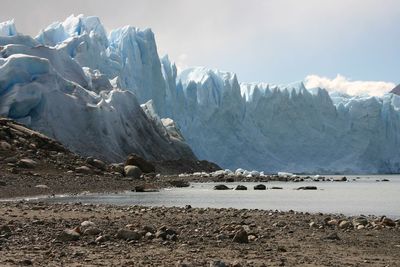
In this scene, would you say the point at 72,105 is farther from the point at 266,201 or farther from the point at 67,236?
the point at 67,236

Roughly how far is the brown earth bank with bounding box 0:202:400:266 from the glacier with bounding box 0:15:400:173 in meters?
42.3

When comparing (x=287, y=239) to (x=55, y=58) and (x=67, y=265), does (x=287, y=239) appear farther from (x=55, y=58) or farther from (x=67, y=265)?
(x=55, y=58)

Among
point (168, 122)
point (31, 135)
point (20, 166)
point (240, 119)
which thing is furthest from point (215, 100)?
point (20, 166)

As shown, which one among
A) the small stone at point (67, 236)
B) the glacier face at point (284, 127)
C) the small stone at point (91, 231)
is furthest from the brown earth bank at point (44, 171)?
the glacier face at point (284, 127)

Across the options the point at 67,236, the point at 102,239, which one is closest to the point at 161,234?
the point at 102,239

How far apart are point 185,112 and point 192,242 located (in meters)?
76.5

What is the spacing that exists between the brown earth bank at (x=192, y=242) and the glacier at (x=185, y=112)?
4230 centimetres

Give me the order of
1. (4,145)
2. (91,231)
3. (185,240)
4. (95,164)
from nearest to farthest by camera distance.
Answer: (185,240), (91,231), (4,145), (95,164)

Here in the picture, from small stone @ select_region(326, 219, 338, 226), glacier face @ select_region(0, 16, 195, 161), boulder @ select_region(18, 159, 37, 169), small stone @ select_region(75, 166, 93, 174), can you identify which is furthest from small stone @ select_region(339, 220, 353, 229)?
glacier face @ select_region(0, 16, 195, 161)

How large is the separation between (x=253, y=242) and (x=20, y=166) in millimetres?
22467

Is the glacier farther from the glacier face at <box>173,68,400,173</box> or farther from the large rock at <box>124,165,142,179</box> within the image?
the large rock at <box>124,165,142,179</box>

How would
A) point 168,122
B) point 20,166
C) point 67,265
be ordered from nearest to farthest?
point 67,265
point 20,166
point 168,122

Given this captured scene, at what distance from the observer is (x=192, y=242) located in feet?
30.4

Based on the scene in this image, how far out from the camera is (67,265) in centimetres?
693
